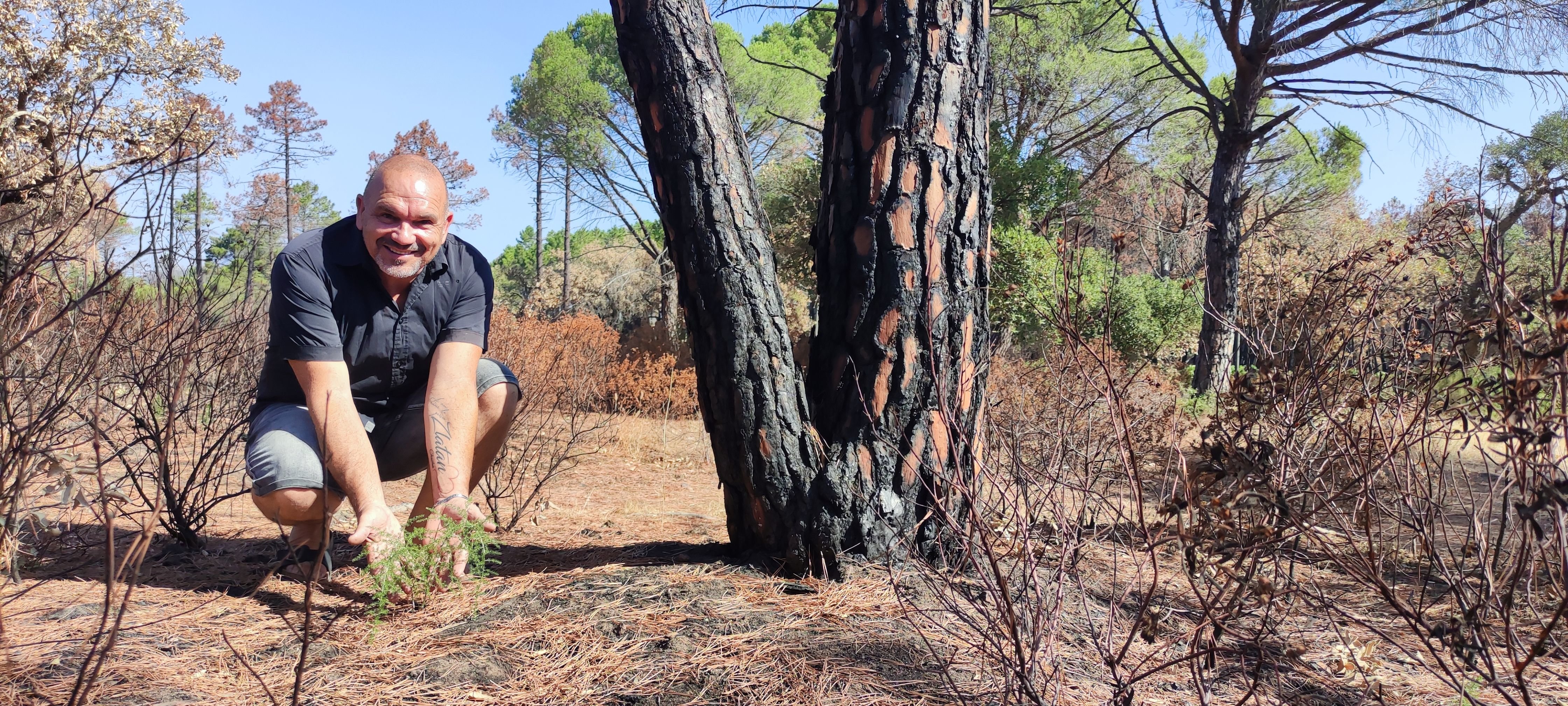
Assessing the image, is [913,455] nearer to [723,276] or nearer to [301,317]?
[723,276]

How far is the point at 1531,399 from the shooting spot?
1.31 meters

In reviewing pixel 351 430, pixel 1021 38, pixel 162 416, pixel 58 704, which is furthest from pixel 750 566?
pixel 1021 38

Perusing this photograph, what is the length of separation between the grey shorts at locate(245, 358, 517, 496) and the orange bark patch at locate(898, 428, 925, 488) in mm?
1249

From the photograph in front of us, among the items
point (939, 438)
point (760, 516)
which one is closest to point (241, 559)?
point (760, 516)

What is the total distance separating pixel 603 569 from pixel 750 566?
1.37ft

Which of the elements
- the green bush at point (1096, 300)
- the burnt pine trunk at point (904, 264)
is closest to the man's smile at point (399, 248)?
the burnt pine trunk at point (904, 264)

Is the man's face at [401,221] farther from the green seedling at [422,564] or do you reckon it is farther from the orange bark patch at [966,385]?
the orange bark patch at [966,385]

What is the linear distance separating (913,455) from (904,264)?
0.52 meters

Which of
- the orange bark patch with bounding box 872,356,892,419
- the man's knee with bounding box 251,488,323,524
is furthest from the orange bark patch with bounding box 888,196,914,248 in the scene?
the man's knee with bounding box 251,488,323,524

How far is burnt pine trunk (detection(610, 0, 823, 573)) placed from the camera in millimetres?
2408

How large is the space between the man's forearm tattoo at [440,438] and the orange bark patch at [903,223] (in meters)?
1.31

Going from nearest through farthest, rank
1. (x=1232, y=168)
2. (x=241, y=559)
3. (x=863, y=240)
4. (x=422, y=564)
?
(x=422, y=564) → (x=863, y=240) → (x=241, y=559) → (x=1232, y=168)

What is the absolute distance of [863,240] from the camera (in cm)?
241

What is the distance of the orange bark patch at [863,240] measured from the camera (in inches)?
94.4
